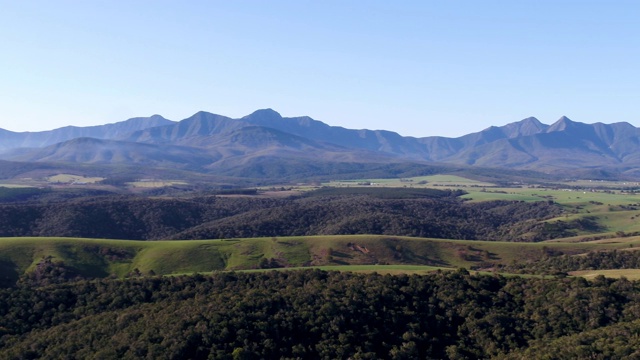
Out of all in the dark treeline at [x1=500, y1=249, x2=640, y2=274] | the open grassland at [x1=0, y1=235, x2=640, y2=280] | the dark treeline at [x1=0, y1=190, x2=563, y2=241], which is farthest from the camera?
the dark treeline at [x1=0, y1=190, x2=563, y2=241]

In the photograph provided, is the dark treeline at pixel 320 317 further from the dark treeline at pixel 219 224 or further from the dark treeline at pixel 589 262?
the dark treeline at pixel 219 224

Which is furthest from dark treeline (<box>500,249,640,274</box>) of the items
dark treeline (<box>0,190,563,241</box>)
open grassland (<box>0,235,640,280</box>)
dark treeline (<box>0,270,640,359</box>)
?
dark treeline (<box>0,190,563,241</box>)

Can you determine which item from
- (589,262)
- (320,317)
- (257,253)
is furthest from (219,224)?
(320,317)

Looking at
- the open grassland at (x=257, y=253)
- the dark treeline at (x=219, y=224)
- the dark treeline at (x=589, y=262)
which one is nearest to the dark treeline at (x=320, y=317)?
the open grassland at (x=257, y=253)

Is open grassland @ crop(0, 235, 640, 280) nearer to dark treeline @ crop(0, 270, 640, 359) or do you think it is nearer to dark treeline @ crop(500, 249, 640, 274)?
dark treeline @ crop(500, 249, 640, 274)

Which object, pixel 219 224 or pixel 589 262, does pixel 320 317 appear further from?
pixel 219 224

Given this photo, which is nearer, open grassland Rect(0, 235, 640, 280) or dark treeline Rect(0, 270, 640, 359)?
dark treeline Rect(0, 270, 640, 359)

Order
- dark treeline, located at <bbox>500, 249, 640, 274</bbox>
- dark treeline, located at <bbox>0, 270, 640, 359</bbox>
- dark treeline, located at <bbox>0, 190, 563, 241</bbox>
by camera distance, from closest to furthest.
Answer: dark treeline, located at <bbox>0, 270, 640, 359</bbox>, dark treeline, located at <bbox>500, 249, 640, 274</bbox>, dark treeline, located at <bbox>0, 190, 563, 241</bbox>
